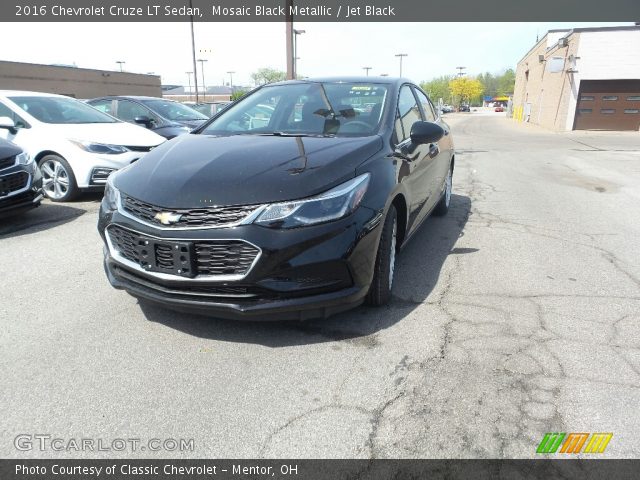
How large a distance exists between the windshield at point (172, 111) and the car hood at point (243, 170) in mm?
7010

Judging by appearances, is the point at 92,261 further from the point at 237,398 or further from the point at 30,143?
the point at 30,143

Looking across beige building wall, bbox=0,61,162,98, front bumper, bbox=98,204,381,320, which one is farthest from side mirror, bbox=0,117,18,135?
beige building wall, bbox=0,61,162,98

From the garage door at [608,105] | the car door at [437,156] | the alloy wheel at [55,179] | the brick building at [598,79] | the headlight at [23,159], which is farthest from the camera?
the garage door at [608,105]

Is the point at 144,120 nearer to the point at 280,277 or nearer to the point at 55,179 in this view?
the point at 55,179

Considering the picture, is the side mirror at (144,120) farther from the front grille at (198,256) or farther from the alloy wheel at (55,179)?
the front grille at (198,256)

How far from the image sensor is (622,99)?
26.8 metres

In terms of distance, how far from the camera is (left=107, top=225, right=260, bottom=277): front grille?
96.3 inches

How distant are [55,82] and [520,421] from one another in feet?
139

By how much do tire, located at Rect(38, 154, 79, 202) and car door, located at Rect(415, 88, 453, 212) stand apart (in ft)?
15.5

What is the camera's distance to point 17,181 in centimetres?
520

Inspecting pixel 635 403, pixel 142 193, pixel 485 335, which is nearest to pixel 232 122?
pixel 142 193

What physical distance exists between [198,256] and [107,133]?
5125 millimetres

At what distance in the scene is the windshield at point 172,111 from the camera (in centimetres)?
969

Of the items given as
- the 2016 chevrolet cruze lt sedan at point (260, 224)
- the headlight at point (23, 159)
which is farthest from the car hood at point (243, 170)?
the headlight at point (23, 159)
